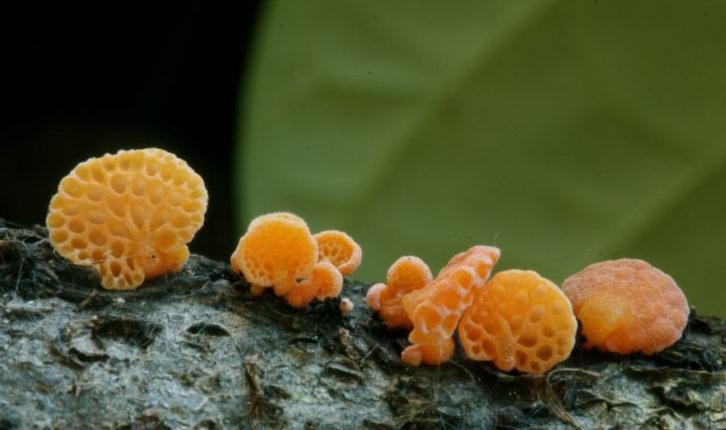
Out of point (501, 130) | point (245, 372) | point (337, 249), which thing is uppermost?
point (501, 130)

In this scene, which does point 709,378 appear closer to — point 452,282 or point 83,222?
point 452,282

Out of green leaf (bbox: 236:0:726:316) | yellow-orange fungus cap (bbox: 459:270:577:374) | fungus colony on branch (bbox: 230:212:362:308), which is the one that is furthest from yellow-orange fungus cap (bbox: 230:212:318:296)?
green leaf (bbox: 236:0:726:316)

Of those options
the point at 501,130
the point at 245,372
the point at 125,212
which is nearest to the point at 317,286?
the point at 245,372

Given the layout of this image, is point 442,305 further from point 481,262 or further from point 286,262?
point 286,262

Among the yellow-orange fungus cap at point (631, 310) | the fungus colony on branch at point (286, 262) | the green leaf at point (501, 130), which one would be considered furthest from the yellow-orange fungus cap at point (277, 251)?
the green leaf at point (501, 130)

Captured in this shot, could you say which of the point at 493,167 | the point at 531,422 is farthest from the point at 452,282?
the point at 493,167

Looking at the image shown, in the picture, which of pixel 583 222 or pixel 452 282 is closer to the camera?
pixel 452 282
